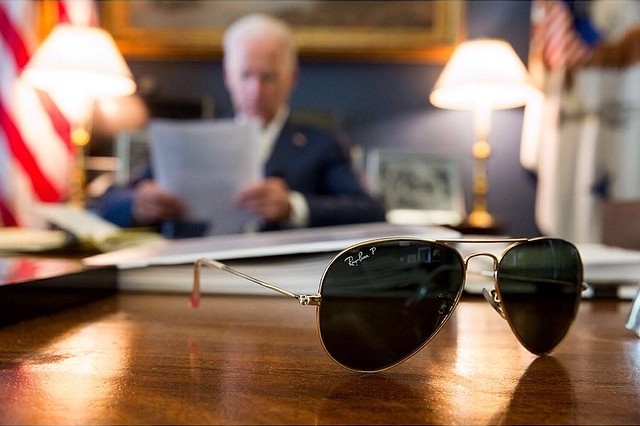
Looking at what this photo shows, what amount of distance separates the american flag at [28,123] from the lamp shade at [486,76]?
1436mm

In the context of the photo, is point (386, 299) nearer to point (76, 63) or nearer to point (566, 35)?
point (76, 63)

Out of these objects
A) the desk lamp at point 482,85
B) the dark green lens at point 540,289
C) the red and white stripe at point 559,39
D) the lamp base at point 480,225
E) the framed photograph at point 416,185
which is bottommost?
the lamp base at point 480,225

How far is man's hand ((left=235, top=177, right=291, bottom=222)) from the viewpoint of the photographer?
1.25 meters

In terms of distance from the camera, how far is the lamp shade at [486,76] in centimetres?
171

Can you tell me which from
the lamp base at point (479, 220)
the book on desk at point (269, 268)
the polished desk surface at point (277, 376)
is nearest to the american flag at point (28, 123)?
the lamp base at point (479, 220)

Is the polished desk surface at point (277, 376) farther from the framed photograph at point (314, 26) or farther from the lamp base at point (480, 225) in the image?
the framed photograph at point (314, 26)

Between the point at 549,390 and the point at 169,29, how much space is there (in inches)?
83.7

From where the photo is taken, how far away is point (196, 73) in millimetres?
2191

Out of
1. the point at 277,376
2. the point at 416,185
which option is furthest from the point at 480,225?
the point at 277,376

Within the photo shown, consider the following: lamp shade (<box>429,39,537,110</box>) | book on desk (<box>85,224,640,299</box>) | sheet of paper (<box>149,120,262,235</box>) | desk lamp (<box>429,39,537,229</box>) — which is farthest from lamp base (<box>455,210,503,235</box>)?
book on desk (<box>85,224,640,299</box>)

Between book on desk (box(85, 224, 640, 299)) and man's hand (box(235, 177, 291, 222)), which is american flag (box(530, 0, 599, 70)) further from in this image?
book on desk (box(85, 224, 640, 299))

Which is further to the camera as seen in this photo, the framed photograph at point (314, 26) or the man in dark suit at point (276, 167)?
the framed photograph at point (314, 26)

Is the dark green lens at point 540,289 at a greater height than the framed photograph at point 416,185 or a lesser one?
greater

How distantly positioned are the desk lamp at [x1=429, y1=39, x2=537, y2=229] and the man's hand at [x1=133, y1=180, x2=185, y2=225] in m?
Answer: 0.99
